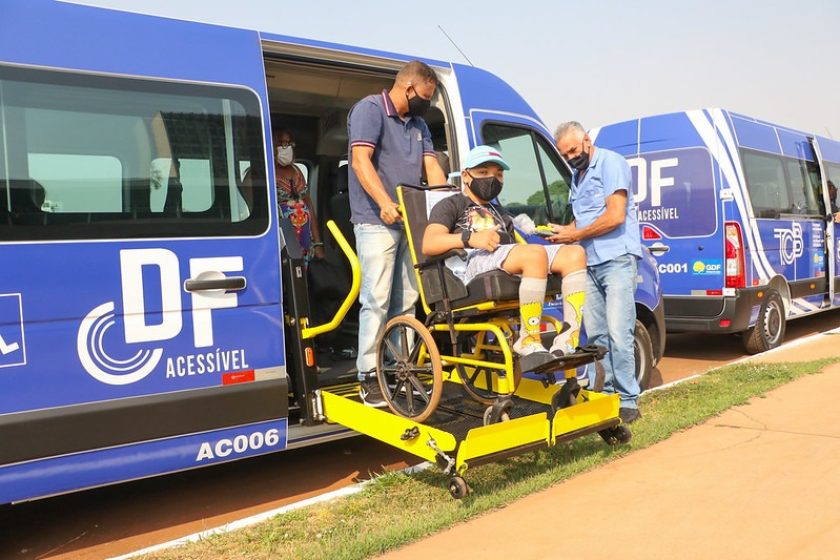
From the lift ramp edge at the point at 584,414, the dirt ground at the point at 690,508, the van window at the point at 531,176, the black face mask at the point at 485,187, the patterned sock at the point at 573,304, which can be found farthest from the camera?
the van window at the point at 531,176

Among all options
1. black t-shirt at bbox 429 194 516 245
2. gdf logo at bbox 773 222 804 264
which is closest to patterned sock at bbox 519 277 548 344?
black t-shirt at bbox 429 194 516 245

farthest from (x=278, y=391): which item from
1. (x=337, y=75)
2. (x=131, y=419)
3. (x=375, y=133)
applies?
(x=337, y=75)

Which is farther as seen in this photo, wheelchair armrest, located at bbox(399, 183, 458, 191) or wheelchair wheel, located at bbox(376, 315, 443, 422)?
wheelchair armrest, located at bbox(399, 183, 458, 191)

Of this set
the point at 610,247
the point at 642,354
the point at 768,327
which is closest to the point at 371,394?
the point at 610,247

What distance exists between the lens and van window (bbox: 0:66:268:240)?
128 inches

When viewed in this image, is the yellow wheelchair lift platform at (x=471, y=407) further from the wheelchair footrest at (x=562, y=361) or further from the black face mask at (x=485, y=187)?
the black face mask at (x=485, y=187)

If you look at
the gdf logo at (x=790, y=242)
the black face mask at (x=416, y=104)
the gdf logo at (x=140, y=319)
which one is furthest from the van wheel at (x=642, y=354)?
the gdf logo at (x=140, y=319)

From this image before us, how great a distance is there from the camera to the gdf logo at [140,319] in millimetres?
3346

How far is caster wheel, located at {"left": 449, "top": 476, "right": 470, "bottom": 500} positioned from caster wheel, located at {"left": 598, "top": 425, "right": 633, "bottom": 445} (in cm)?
124

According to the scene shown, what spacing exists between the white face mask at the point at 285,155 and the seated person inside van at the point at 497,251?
191 cm

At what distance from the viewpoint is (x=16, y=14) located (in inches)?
128

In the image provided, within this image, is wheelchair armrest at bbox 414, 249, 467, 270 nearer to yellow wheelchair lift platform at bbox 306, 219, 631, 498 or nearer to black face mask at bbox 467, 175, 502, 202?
yellow wheelchair lift platform at bbox 306, 219, 631, 498

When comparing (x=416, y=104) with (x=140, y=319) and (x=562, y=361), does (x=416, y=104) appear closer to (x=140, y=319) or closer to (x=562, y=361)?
(x=562, y=361)

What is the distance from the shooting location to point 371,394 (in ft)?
13.9
